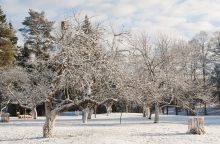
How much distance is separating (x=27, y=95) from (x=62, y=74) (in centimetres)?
2856

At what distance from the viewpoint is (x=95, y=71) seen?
22.2 m

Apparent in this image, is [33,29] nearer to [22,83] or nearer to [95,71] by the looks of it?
[22,83]

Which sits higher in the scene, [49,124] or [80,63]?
[80,63]

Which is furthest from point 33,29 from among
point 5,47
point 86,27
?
point 86,27

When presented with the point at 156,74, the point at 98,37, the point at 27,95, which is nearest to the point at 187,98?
the point at 156,74

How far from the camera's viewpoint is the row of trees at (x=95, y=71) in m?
22.3

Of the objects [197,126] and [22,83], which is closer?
[197,126]

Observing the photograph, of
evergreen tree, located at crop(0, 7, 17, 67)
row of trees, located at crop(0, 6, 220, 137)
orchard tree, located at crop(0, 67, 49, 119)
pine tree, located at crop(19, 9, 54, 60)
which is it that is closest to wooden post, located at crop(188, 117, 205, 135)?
row of trees, located at crop(0, 6, 220, 137)

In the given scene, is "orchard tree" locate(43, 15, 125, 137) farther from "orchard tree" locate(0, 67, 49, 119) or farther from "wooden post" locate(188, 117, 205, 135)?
"orchard tree" locate(0, 67, 49, 119)

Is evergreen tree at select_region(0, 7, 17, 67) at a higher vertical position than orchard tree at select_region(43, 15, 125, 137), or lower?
higher

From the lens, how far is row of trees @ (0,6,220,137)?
73.1 ft

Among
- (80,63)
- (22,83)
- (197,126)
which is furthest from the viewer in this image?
(22,83)

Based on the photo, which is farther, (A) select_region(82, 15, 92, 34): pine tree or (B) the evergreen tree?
(B) the evergreen tree

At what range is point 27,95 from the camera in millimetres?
49844
